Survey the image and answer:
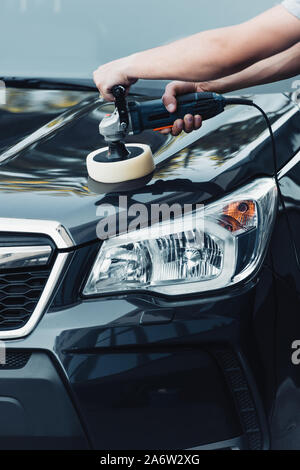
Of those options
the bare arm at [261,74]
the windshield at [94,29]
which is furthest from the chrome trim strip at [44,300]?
the windshield at [94,29]

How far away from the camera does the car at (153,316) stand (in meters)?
1.82

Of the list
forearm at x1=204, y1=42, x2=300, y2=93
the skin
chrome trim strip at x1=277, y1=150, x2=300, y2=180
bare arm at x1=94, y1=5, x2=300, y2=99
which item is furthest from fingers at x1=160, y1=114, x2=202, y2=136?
forearm at x1=204, y1=42, x2=300, y2=93

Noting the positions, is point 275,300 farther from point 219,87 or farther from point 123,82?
point 219,87

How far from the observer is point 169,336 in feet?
5.98

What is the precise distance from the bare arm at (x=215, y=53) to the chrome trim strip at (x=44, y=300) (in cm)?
64

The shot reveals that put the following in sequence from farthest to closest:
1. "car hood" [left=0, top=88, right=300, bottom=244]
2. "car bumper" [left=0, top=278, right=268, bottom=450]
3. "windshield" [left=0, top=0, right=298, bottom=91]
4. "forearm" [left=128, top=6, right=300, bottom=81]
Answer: "windshield" [left=0, top=0, right=298, bottom=91], "forearm" [left=128, top=6, right=300, bottom=81], "car hood" [left=0, top=88, right=300, bottom=244], "car bumper" [left=0, top=278, right=268, bottom=450]

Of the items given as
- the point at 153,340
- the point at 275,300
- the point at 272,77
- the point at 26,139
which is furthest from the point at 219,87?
the point at 153,340

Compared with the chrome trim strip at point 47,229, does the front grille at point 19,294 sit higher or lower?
lower

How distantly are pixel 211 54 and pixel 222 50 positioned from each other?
0.03m

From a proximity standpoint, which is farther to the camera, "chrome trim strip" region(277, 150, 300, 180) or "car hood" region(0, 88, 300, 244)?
"chrome trim strip" region(277, 150, 300, 180)

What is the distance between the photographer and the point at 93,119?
2533mm

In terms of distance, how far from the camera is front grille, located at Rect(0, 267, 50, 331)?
6.16 feet

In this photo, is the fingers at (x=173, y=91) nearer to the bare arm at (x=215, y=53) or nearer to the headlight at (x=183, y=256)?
the bare arm at (x=215, y=53)

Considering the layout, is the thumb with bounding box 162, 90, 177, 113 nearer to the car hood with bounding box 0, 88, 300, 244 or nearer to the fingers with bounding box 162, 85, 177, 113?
the fingers with bounding box 162, 85, 177, 113
